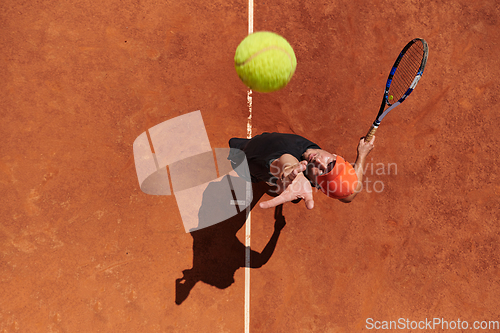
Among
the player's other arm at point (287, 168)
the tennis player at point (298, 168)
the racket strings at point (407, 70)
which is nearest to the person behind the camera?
the player's other arm at point (287, 168)

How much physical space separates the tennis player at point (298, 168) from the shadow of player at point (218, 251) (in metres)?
1.36

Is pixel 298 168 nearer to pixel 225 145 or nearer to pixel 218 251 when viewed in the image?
pixel 225 145

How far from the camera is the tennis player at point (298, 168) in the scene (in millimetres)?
2371

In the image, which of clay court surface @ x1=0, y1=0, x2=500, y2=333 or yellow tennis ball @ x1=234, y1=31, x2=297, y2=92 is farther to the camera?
clay court surface @ x1=0, y1=0, x2=500, y2=333

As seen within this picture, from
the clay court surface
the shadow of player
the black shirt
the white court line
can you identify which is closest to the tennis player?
the black shirt

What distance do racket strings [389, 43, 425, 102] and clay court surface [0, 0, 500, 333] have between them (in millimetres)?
421

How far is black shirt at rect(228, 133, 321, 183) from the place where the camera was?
2699mm

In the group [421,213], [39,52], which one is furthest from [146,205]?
[421,213]

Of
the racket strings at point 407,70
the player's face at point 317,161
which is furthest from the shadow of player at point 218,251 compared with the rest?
the racket strings at point 407,70

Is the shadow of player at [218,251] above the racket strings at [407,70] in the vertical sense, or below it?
below

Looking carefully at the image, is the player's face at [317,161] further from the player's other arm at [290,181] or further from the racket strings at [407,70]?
the racket strings at [407,70]

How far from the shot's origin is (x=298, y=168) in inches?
88.8

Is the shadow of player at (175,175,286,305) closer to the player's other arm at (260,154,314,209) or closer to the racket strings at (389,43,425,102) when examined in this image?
the player's other arm at (260,154,314,209)

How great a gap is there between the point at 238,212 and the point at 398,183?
2.84 metres
